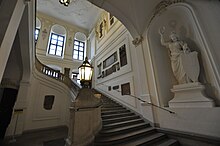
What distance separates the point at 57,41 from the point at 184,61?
12.3 metres

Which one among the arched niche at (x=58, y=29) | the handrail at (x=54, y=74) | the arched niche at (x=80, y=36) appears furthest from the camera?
the arched niche at (x=80, y=36)

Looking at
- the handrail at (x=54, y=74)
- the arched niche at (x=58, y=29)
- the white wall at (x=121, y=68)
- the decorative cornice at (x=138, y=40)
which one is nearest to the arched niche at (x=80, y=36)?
the arched niche at (x=58, y=29)

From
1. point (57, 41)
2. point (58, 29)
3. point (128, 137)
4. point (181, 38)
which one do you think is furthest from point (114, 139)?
point (58, 29)

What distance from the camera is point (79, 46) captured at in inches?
519

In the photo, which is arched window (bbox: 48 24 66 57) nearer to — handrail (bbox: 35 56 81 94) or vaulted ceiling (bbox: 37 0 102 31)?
vaulted ceiling (bbox: 37 0 102 31)

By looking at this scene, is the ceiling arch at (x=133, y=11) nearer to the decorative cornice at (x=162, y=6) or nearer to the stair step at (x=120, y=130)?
the decorative cornice at (x=162, y=6)

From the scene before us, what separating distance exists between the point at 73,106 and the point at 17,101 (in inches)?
182

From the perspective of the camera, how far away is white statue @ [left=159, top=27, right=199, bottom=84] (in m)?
3.26

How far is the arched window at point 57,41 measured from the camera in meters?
11.4

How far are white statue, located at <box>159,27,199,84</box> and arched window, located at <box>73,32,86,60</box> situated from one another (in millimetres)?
10740

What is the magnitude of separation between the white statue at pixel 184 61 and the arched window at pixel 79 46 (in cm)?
1074

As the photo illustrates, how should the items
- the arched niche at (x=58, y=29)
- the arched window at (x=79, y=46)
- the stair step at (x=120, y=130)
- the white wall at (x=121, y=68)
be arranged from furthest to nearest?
the arched window at (x=79, y=46) < the arched niche at (x=58, y=29) < the white wall at (x=121, y=68) < the stair step at (x=120, y=130)

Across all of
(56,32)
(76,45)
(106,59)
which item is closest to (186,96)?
(106,59)

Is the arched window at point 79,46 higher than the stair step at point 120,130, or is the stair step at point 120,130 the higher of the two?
the arched window at point 79,46
